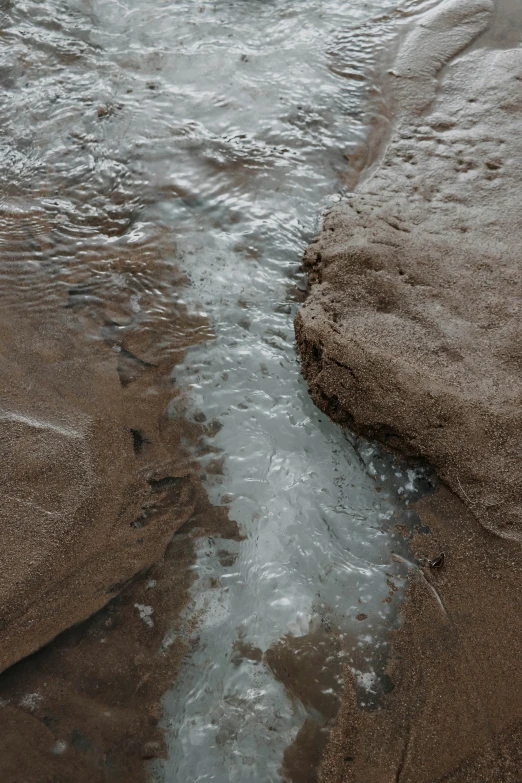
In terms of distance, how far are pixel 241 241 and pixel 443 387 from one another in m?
1.41

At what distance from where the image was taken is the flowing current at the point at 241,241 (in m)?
2.10

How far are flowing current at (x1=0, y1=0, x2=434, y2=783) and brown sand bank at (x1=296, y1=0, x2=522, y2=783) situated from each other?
0.45 ft

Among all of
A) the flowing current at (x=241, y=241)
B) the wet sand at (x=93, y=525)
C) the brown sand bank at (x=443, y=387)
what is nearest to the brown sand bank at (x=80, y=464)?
the wet sand at (x=93, y=525)

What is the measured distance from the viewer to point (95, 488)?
240 centimetres

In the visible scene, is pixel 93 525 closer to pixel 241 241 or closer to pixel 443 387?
pixel 443 387

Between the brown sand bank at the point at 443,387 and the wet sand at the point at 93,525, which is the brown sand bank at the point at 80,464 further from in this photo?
the brown sand bank at the point at 443,387

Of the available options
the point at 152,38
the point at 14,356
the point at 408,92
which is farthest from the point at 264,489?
the point at 152,38

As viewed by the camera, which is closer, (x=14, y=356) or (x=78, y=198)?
(x=14, y=356)

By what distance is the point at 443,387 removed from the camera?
2.40m

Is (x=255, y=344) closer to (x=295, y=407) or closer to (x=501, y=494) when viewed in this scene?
(x=295, y=407)

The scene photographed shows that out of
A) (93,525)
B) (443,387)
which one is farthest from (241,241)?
(93,525)

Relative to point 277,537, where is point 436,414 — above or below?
above

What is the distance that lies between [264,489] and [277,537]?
0.20 meters

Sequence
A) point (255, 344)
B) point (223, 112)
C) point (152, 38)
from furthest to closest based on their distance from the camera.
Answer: point (152, 38) < point (223, 112) < point (255, 344)
